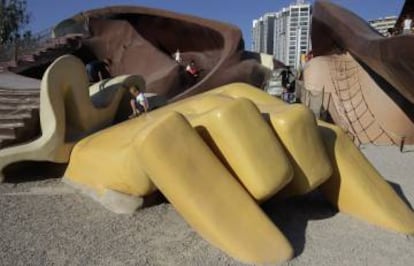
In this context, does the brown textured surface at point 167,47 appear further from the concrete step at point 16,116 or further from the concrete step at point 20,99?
the concrete step at point 16,116

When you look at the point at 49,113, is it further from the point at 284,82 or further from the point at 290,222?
the point at 284,82

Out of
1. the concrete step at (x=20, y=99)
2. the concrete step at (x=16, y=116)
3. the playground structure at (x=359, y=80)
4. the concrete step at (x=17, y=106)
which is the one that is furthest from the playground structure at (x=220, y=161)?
the playground structure at (x=359, y=80)

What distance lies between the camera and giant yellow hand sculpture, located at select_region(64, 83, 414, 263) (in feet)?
16.4

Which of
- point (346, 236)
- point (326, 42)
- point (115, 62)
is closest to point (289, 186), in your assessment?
point (346, 236)

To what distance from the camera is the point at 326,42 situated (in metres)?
14.9

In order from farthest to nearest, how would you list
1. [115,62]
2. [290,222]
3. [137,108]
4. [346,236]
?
[115,62]
[137,108]
[290,222]
[346,236]

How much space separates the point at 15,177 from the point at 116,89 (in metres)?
2.47

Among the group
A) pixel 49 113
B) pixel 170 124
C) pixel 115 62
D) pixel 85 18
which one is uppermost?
pixel 170 124

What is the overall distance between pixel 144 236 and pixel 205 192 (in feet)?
2.84

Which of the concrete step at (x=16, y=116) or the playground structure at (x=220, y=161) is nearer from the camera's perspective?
the playground structure at (x=220, y=161)

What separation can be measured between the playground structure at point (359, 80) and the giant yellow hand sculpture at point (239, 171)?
5.00m

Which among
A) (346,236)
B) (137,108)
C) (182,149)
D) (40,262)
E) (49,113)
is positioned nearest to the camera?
(40,262)

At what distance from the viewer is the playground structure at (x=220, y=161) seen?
502 cm

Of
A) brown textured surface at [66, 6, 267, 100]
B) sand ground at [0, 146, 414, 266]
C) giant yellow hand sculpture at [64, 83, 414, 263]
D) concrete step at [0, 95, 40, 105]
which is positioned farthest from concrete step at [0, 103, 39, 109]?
brown textured surface at [66, 6, 267, 100]
